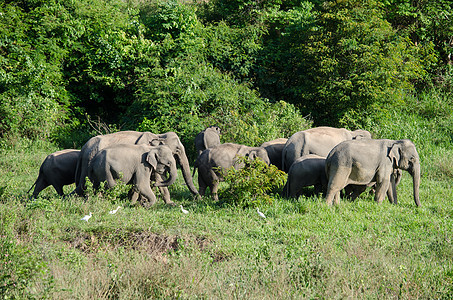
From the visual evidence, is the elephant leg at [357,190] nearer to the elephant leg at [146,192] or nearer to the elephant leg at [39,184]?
the elephant leg at [146,192]

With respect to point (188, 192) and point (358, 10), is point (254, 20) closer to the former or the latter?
point (358, 10)

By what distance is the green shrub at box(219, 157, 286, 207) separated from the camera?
31.1 ft

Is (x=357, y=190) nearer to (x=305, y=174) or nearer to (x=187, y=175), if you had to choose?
(x=305, y=174)

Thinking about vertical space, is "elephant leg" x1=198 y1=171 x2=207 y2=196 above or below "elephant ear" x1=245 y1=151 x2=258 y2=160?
below

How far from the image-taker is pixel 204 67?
17750 millimetres

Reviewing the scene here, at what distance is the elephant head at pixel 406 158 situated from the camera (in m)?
10.1

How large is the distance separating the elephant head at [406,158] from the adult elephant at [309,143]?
5.18ft

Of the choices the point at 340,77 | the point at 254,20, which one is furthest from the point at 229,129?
the point at 254,20

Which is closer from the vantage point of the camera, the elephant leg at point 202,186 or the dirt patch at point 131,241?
the dirt patch at point 131,241

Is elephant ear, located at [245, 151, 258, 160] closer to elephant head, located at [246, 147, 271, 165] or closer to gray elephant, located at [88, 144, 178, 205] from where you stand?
elephant head, located at [246, 147, 271, 165]

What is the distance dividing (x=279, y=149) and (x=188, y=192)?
224 centimetres

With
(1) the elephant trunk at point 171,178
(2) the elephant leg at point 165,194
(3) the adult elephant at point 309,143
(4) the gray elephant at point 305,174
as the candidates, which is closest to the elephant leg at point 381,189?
(4) the gray elephant at point 305,174

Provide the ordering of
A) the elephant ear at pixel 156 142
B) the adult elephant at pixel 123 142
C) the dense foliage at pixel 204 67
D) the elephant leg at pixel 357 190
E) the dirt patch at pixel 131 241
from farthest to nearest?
the dense foliage at pixel 204 67 < the elephant ear at pixel 156 142 < the elephant leg at pixel 357 190 < the adult elephant at pixel 123 142 < the dirt patch at pixel 131 241

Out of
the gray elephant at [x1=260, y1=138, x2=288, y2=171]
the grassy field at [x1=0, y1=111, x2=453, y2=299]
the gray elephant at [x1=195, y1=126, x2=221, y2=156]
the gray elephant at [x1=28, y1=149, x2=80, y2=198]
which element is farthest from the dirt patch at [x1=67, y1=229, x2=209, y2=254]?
the gray elephant at [x1=195, y1=126, x2=221, y2=156]
